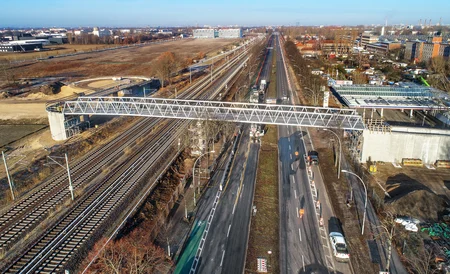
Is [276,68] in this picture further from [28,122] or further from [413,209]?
[413,209]

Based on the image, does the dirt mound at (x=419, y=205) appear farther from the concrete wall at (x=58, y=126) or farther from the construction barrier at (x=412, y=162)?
the concrete wall at (x=58, y=126)

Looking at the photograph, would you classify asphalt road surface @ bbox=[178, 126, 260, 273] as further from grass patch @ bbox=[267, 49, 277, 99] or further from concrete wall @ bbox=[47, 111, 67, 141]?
grass patch @ bbox=[267, 49, 277, 99]

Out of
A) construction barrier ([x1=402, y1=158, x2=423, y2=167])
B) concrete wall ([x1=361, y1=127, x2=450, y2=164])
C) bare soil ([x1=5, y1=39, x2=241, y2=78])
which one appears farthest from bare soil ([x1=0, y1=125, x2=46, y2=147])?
construction barrier ([x1=402, y1=158, x2=423, y2=167])

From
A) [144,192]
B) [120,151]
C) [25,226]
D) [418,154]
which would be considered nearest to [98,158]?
[120,151]

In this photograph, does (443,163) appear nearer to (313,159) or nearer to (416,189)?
(416,189)

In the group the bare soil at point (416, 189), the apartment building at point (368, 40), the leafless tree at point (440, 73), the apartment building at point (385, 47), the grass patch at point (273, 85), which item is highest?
the apartment building at point (368, 40)

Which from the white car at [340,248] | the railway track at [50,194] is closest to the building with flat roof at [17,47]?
the railway track at [50,194]

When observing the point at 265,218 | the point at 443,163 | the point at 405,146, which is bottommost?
the point at 265,218

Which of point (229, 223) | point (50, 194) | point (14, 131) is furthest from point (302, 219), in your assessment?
point (14, 131)
